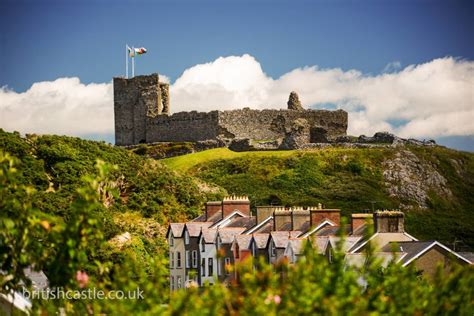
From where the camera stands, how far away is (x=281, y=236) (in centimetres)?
3481

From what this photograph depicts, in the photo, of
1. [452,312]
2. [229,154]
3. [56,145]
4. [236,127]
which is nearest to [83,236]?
[452,312]

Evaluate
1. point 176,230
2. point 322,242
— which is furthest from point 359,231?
point 176,230

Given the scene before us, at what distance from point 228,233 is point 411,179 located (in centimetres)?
3294

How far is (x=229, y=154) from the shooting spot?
7544cm

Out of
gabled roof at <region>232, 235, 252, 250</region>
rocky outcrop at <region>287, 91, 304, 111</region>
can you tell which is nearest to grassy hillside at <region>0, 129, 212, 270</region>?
gabled roof at <region>232, 235, 252, 250</region>

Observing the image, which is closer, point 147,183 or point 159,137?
point 147,183

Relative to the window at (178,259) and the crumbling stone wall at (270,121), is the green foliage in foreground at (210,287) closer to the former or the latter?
the window at (178,259)

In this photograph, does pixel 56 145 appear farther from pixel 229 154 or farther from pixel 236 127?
pixel 236 127

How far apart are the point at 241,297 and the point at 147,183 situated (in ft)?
145

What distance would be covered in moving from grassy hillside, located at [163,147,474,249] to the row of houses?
18.9 metres

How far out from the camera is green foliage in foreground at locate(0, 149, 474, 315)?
12148 millimetres

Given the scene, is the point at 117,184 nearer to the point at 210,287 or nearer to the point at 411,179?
the point at 411,179

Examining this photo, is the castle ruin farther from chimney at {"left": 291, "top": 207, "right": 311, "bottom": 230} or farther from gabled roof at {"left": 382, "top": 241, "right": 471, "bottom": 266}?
gabled roof at {"left": 382, "top": 241, "right": 471, "bottom": 266}

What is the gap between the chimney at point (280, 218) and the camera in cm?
3706
